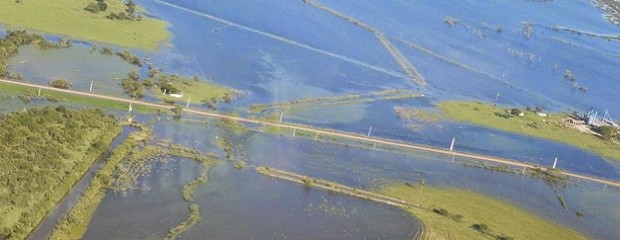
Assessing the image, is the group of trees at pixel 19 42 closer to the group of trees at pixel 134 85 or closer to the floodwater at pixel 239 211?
the group of trees at pixel 134 85

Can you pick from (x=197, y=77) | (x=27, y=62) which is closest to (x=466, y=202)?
(x=197, y=77)

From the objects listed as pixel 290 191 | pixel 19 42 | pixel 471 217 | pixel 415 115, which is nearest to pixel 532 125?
pixel 415 115

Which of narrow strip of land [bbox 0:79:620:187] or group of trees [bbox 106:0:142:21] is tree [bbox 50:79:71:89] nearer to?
narrow strip of land [bbox 0:79:620:187]

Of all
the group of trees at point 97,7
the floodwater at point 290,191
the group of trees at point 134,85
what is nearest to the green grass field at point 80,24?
the group of trees at point 97,7

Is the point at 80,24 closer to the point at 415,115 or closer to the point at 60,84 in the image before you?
the point at 60,84

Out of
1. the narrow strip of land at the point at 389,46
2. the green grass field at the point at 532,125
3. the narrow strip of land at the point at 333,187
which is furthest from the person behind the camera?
the narrow strip of land at the point at 389,46

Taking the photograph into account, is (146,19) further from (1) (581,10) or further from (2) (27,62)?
(1) (581,10)

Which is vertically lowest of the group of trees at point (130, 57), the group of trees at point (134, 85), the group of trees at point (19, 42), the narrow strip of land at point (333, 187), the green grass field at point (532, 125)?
the narrow strip of land at point (333, 187)
